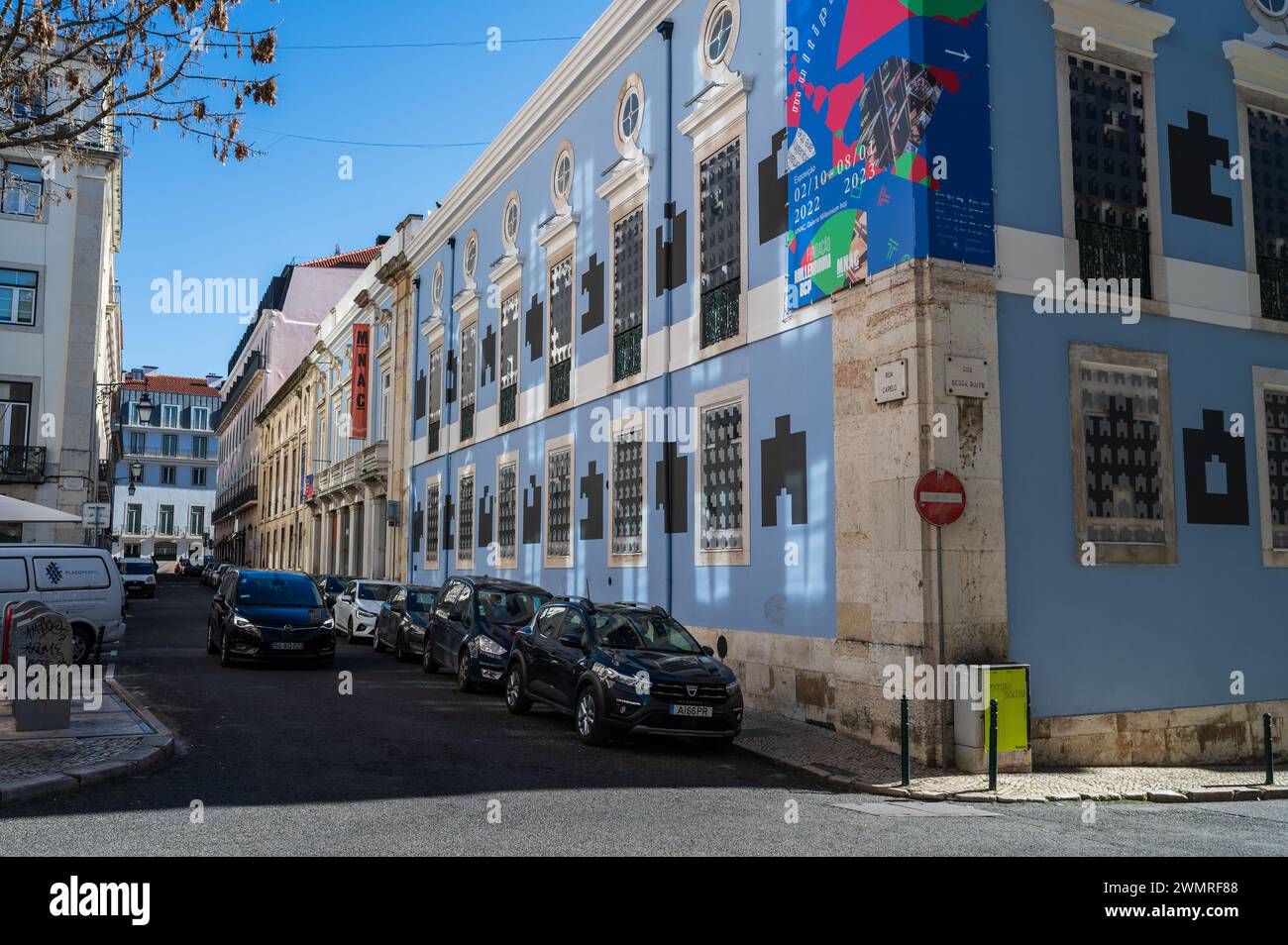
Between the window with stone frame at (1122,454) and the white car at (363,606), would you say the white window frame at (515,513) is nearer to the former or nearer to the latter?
the white car at (363,606)

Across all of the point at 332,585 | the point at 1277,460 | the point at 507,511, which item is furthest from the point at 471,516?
the point at 1277,460

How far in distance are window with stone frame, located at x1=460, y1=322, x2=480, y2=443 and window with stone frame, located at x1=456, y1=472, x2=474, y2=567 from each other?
4.02 ft

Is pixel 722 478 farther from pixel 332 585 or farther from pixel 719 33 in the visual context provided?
pixel 332 585

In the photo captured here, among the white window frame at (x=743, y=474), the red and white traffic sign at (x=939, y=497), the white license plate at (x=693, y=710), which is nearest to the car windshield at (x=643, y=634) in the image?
the white license plate at (x=693, y=710)

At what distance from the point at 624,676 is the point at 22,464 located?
89.0 ft

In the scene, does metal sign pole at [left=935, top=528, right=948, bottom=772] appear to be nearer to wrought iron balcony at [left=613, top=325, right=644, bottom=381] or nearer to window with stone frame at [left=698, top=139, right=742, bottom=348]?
window with stone frame at [left=698, top=139, right=742, bottom=348]

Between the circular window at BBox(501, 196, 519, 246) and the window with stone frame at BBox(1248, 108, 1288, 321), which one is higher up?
the circular window at BBox(501, 196, 519, 246)

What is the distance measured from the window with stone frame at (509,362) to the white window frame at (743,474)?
901cm

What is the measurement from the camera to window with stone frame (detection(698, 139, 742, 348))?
52.9 ft

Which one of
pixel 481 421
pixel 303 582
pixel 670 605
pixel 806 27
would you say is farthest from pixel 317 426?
pixel 806 27

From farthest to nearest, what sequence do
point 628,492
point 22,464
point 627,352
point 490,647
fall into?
1. point 22,464
2. point 627,352
3. point 628,492
4. point 490,647

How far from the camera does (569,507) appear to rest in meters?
21.7

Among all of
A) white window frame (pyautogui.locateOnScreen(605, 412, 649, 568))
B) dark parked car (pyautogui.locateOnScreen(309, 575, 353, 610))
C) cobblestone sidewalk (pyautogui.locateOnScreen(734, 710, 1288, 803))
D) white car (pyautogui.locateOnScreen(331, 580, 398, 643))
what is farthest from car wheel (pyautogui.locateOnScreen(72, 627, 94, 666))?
cobblestone sidewalk (pyautogui.locateOnScreen(734, 710, 1288, 803))

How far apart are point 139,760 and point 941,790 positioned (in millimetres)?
7272
